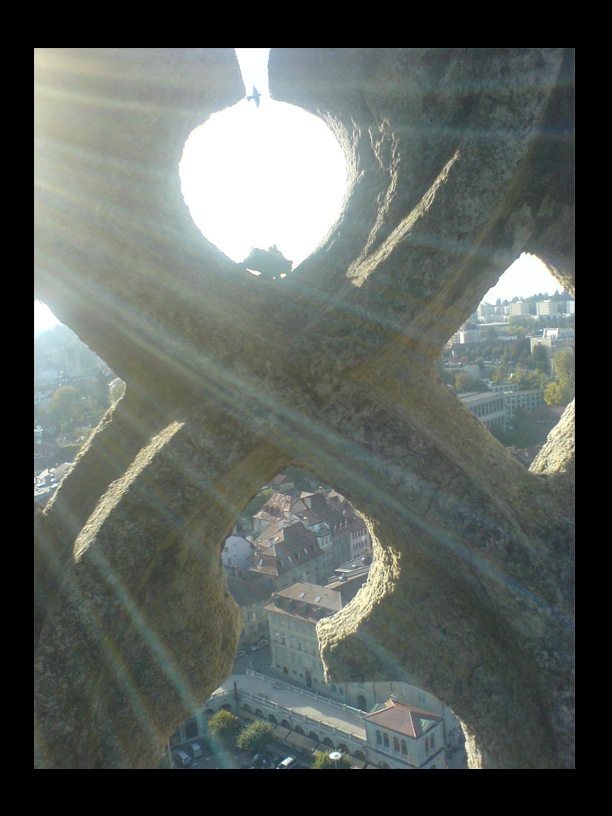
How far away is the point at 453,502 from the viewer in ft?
7.11

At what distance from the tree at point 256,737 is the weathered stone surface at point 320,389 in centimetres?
1767

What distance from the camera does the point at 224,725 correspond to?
18703 millimetres

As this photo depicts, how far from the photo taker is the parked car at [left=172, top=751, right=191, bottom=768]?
18469 mm

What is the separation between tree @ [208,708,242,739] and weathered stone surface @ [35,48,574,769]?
60.2 feet

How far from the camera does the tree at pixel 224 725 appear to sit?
18.6 metres

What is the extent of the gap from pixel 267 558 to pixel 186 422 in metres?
14.9

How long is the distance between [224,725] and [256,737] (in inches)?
52.5

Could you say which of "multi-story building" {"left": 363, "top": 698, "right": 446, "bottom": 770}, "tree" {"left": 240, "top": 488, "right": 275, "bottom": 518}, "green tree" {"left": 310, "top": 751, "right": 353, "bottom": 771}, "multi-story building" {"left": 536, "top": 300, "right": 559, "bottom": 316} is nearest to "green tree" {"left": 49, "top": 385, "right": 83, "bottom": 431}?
"tree" {"left": 240, "top": 488, "right": 275, "bottom": 518}

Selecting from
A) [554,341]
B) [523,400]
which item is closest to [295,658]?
[523,400]

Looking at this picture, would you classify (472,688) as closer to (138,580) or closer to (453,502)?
(453,502)

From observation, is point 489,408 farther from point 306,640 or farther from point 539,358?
Answer: point 539,358

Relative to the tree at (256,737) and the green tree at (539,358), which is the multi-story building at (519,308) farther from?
the tree at (256,737)

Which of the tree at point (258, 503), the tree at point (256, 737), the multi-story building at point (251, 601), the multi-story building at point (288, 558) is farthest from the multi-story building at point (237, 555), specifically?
the tree at point (256, 737)

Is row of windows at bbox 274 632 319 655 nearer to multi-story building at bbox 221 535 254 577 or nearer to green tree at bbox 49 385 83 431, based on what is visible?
multi-story building at bbox 221 535 254 577
